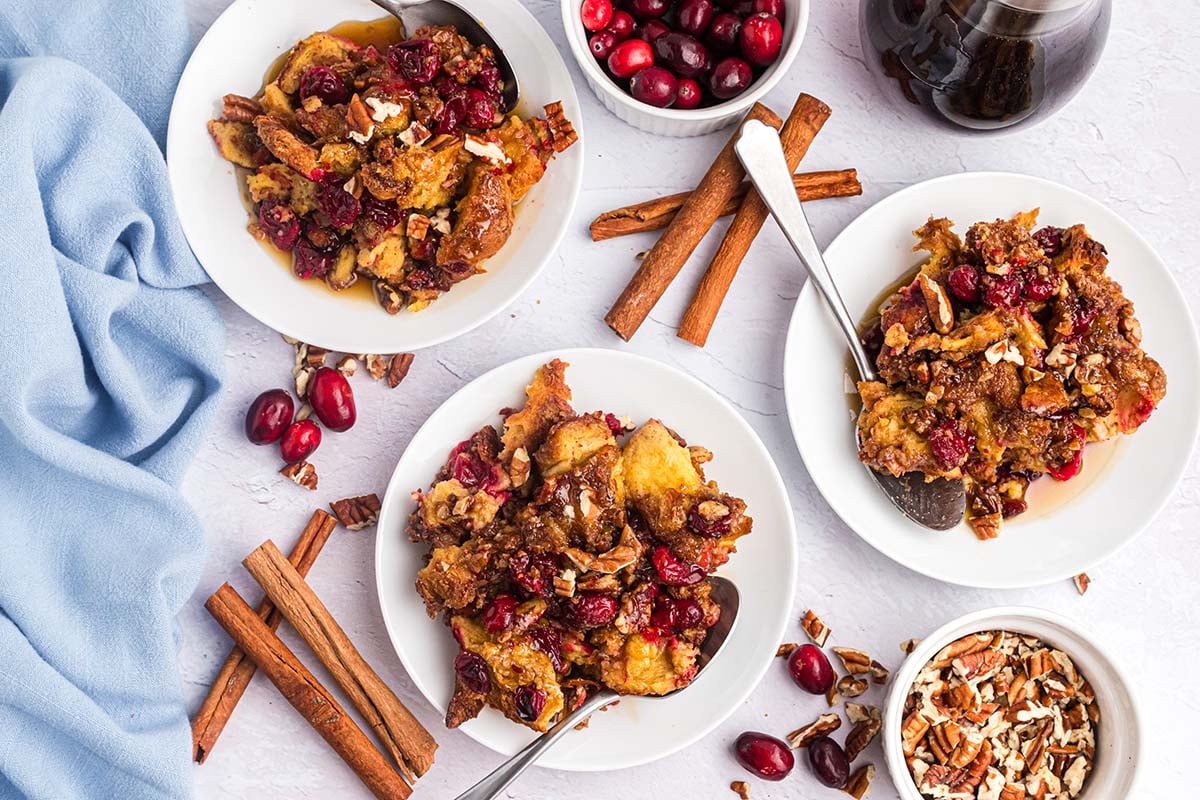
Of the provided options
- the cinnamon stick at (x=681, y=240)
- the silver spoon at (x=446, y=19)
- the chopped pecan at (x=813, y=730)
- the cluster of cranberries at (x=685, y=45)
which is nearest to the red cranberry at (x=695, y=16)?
the cluster of cranberries at (x=685, y=45)

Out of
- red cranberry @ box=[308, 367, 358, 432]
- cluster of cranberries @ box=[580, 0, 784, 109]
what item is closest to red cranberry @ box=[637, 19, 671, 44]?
cluster of cranberries @ box=[580, 0, 784, 109]

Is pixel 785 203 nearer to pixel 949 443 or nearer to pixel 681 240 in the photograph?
pixel 681 240

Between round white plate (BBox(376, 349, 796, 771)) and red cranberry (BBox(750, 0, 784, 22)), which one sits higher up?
red cranberry (BBox(750, 0, 784, 22))

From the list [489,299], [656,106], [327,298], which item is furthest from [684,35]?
[327,298]

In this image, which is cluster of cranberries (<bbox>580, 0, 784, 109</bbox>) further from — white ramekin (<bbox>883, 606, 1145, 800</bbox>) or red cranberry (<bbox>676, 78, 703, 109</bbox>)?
white ramekin (<bbox>883, 606, 1145, 800</bbox>)

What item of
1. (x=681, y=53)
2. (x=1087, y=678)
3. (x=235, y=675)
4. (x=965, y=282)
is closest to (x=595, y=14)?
(x=681, y=53)
